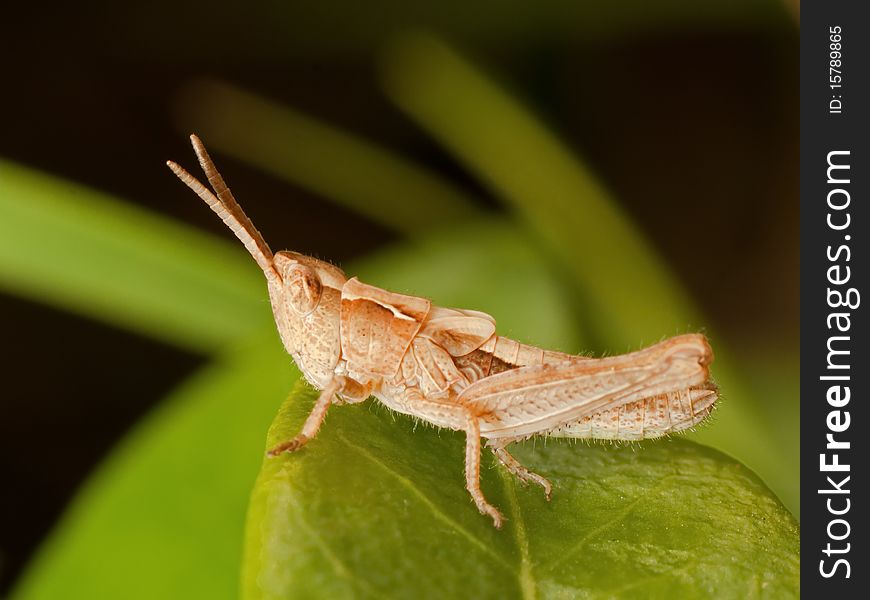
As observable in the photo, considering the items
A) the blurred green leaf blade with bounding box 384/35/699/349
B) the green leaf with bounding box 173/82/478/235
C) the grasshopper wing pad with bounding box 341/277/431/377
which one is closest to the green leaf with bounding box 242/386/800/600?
the grasshopper wing pad with bounding box 341/277/431/377

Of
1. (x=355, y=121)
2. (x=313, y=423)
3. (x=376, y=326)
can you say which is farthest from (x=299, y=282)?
(x=355, y=121)

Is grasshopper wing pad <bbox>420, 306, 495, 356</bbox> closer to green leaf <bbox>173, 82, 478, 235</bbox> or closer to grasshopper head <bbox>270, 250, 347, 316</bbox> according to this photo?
grasshopper head <bbox>270, 250, 347, 316</bbox>

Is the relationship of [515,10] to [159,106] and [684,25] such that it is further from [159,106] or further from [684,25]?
[159,106]

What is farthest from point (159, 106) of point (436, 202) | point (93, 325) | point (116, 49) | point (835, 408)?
point (835, 408)

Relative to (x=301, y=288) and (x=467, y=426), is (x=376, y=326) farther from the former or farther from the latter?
(x=467, y=426)

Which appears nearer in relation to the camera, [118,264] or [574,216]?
[118,264]

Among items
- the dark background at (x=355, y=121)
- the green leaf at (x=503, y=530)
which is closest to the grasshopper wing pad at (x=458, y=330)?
the green leaf at (x=503, y=530)
